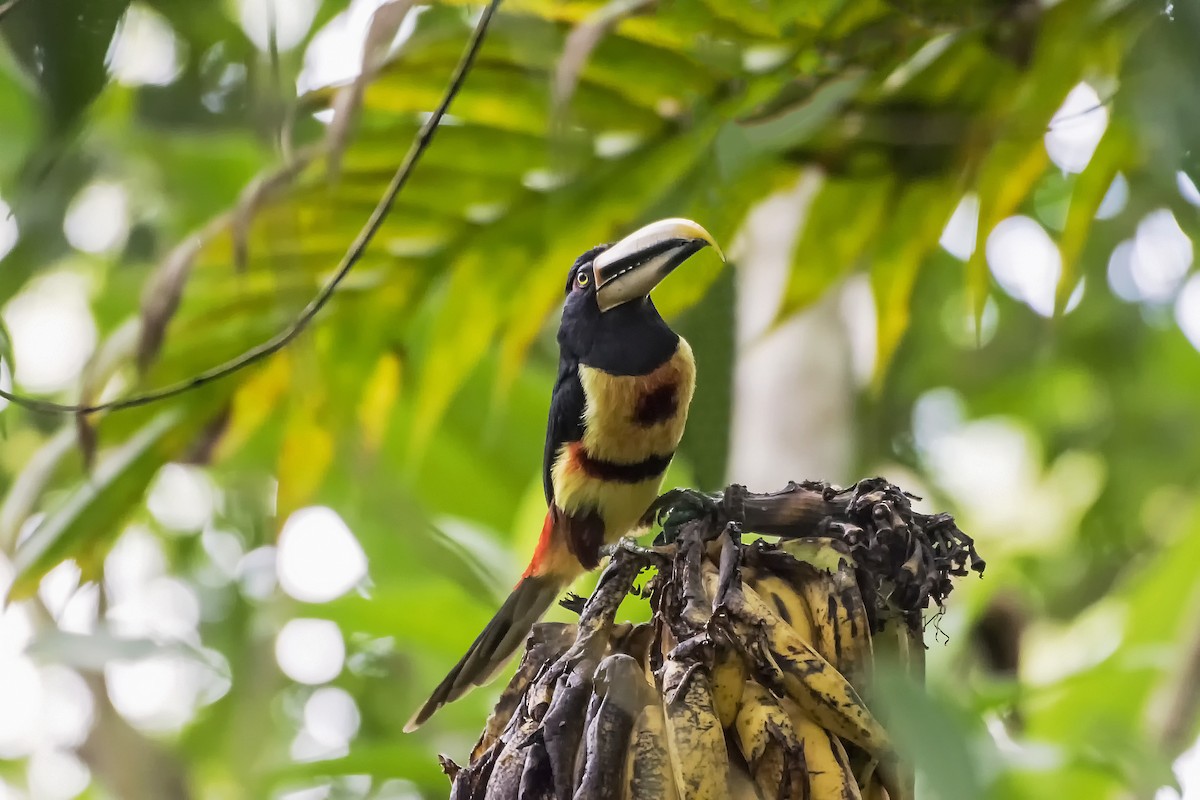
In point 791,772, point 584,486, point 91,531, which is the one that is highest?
point 91,531

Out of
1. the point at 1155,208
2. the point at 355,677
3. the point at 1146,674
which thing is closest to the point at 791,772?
the point at 1146,674

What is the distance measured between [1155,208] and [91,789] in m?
3.08

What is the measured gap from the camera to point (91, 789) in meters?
3.44

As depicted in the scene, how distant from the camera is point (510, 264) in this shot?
1760 millimetres

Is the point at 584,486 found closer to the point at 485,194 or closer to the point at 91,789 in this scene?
the point at 485,194

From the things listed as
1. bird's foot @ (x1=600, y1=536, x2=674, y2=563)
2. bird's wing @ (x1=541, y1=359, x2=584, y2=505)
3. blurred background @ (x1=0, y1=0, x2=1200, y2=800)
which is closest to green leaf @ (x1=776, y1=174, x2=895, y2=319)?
blurred background @ (x1=0, y1=0, x2=1200, y2=800)

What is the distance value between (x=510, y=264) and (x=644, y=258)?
0.73 m

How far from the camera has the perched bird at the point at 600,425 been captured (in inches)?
46.3

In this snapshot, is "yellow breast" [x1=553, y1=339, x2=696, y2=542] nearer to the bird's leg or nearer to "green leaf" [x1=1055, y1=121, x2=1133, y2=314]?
the bird's leg

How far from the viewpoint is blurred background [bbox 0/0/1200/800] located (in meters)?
1.18

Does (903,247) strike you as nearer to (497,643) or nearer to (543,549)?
(543,549)

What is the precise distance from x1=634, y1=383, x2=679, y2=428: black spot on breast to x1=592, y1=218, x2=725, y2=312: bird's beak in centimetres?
10

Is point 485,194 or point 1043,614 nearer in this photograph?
point 485,194

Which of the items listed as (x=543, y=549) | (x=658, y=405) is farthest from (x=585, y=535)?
(x=658, y=405)
